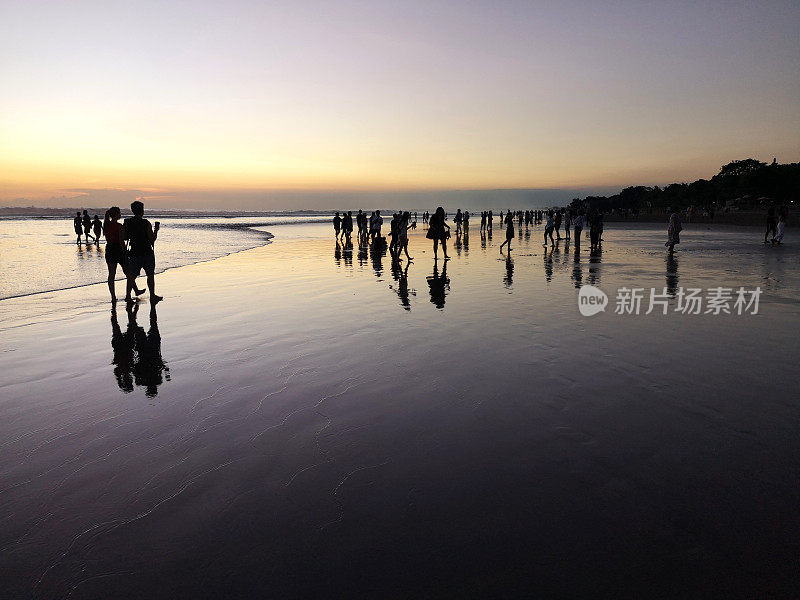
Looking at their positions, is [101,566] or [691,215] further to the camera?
[691,215]

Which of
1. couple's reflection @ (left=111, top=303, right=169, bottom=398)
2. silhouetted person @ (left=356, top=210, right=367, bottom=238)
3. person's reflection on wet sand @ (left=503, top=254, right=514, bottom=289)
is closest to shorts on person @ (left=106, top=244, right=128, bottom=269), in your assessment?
couple's reflection @ (left=111, top=303, right=169, bottom=398)

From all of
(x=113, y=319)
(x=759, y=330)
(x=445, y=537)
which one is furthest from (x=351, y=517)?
(x=113, y=319)

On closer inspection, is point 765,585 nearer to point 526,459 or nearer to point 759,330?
point 526,459

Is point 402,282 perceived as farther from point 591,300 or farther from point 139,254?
point 139,254

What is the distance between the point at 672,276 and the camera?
15539 mm

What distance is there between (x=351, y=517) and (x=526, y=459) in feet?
5.34

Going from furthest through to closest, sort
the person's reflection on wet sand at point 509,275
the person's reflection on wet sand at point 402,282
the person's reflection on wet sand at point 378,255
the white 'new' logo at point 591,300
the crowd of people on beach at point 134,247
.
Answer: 1. the person's reflection on wet sand at point 378,255
2. the person's reflection on wet sand at point 509,275
3. the crowd of people on beach at point 134,247
4. the person's reflection on wet sand at point 402,282
5. the white 'new' logo at point 591,300

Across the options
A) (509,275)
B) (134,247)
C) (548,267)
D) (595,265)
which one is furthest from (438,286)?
(595,265)

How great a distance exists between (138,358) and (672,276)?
15.7 meters

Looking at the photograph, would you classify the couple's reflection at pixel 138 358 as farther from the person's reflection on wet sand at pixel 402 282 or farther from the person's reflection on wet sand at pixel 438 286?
the person's reflection on wet sand at pixel 438 286

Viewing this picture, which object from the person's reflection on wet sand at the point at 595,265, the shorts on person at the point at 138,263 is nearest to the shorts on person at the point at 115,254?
the shorts on person at the point at 138,263

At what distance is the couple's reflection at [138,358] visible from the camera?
6.18 metres

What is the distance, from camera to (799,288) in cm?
1245

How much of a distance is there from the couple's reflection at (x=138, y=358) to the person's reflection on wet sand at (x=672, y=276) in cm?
1171
